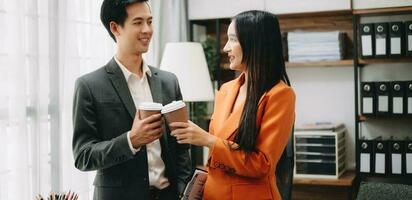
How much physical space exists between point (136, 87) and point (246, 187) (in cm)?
56

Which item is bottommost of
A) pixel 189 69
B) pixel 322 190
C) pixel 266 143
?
pixel 322 190

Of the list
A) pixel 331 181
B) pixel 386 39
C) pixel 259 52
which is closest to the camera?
pixel 259 52

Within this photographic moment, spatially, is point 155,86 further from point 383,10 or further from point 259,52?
point 383,10

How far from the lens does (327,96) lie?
387cm

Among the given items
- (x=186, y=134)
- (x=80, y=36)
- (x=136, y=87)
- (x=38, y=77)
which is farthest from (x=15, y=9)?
(x=186, y=134)

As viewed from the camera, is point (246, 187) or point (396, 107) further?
point (396, 107)

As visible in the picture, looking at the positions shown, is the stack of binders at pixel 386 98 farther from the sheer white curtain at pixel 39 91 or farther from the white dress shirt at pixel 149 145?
the white dress shirt at pixel 149 145

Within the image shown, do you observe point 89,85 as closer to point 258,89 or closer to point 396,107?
point 258,89

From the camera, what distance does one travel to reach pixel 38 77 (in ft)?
7.79

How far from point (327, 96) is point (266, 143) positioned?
7.62 ft

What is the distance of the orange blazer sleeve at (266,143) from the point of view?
5.42 feet

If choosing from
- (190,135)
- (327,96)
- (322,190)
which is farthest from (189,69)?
(190,135)

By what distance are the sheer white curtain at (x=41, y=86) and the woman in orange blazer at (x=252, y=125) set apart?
0.93 metres

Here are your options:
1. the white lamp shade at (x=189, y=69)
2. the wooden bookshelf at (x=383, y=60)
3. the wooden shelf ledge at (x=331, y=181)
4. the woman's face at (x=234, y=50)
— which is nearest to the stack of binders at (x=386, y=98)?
the wooden bookshelf at (x=383, y=60)
